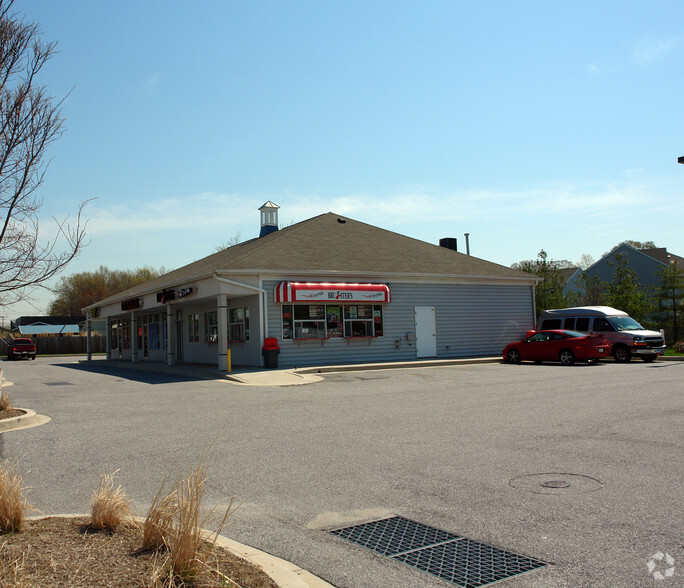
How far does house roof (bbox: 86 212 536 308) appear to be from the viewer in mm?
24531

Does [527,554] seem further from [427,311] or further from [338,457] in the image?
[427,311]

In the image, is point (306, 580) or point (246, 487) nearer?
point (306, 580)

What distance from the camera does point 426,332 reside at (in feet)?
90.8

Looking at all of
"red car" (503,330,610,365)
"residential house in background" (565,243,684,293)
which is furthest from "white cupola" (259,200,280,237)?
"residential house in background" (565,243,684,293)

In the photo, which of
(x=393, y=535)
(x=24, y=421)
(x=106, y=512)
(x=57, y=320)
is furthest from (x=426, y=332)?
(x=57, y=320)

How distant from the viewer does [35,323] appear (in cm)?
8281

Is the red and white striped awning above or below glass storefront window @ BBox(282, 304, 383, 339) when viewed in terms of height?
above

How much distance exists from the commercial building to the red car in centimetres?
353

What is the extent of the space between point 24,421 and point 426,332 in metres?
18.5

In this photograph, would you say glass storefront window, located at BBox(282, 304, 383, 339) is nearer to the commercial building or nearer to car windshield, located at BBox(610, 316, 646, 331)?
the commercial building

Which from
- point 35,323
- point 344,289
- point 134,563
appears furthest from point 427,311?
point 35,323

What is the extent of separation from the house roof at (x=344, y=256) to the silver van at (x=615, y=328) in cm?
335

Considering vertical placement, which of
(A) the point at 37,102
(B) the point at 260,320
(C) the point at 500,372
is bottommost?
(C) the point at 500,372

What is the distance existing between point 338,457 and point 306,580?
387 cm
